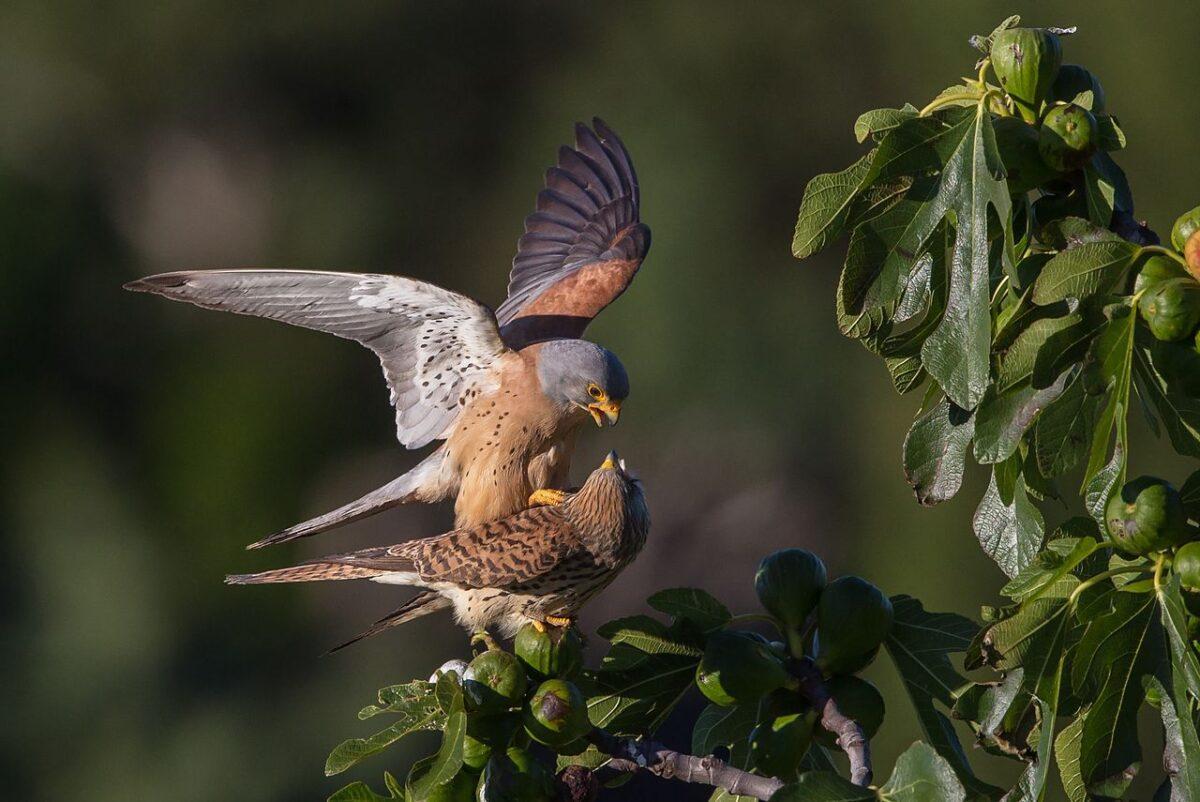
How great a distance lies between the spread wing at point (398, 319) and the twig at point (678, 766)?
50.4 inches

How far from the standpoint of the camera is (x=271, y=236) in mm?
6398

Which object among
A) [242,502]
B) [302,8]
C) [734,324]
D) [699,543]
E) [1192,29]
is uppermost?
[302,8]

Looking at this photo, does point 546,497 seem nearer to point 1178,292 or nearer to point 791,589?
point 791,589

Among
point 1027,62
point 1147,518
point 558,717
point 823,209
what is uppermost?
point 1027,62

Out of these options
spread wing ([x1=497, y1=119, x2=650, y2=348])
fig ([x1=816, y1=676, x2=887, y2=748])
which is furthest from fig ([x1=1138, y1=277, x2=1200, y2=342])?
spread wing ([x1=497, y1=119, x2=650, y2=348])

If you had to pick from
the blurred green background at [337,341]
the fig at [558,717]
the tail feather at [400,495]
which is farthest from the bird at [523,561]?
the blurred green background at [337,341]

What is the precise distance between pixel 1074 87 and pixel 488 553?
47.4 inches

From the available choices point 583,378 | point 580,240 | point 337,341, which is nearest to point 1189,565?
point 583,378

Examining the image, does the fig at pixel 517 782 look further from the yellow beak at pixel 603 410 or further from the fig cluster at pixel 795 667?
the yellow beak at pixel 603 410

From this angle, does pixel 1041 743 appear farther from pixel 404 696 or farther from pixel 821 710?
pixel 404 696

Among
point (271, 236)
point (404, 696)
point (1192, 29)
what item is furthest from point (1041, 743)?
point (271, 236)

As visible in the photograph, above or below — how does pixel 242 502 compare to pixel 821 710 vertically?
below

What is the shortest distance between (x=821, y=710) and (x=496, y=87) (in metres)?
5.87

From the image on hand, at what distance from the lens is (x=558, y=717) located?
4.95ft
